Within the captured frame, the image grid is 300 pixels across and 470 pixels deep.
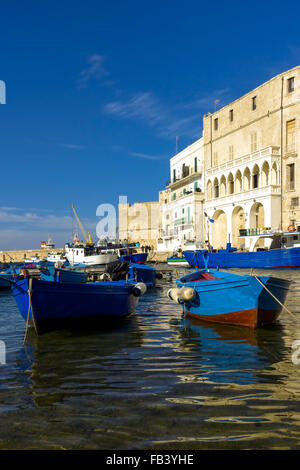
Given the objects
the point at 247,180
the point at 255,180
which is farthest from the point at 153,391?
the point at 247,180

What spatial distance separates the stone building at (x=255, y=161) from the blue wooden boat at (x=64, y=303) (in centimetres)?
3096

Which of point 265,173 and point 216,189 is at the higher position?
point 265,173

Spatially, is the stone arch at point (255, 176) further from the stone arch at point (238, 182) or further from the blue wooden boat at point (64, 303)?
the blue wooden boat at point (64, 303)

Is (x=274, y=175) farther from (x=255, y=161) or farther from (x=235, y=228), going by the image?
(x=235, y=228)

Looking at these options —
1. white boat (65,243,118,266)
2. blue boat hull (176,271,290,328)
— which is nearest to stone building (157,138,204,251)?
white boat (65,243,118,266)

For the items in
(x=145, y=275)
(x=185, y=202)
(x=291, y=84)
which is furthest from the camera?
(x=185, y=202)

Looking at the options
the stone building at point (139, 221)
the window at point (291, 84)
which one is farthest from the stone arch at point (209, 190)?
the stone building at point (139, 221)

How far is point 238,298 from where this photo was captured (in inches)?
388

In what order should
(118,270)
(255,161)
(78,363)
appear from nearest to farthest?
(78,363), (118,270), (255,161)

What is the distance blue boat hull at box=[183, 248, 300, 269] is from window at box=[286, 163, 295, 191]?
33.0ft

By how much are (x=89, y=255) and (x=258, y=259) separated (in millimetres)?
29629

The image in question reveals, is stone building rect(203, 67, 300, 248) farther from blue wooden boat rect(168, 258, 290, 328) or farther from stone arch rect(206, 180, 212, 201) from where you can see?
blue wooden boat rect(168, 258, 290, 328)

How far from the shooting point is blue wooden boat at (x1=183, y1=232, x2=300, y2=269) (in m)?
32.9

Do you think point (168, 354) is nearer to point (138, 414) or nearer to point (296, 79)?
point (138, 414)
